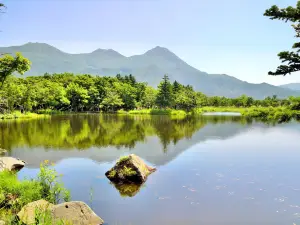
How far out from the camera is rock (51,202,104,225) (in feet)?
33.9

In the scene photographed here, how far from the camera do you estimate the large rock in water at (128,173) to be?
57.6ft

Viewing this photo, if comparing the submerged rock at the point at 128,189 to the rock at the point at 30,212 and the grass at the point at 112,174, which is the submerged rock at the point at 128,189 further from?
the rock at the point at 30,212

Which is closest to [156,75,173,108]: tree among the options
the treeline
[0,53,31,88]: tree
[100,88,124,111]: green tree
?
the treeline

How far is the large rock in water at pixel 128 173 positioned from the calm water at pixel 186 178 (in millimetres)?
609

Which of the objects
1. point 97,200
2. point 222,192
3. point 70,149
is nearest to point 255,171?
point 222,192

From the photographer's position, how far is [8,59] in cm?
2222

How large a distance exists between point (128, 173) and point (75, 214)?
7041 millimetres

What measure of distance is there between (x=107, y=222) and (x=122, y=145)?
1914 centimetres

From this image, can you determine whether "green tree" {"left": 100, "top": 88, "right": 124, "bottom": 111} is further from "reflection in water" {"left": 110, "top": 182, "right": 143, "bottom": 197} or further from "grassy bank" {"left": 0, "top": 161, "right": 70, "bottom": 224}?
"grassy bank" {"left": 0, "top": 161, "right": 70, "bottom": 224}

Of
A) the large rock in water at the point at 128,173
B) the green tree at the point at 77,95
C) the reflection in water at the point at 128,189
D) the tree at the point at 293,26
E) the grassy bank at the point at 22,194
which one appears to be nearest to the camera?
the tree at the point at 293,26

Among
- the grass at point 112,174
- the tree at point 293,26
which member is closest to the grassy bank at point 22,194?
the grass at point 112,174

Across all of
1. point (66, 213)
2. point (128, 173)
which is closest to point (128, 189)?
point (128, 173)

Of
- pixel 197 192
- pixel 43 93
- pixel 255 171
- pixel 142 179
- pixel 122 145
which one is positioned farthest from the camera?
pixel 43 93

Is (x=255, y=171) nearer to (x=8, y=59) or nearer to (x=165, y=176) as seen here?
(x=165, y=176)
